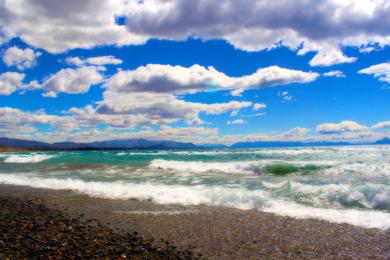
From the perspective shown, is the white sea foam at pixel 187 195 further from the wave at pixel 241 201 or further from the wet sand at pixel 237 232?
the wet sand at pixel 237 232

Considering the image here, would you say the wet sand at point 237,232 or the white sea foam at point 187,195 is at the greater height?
the white sea foam at point 187,195

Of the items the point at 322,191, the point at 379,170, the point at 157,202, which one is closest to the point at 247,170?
the point at 379,170

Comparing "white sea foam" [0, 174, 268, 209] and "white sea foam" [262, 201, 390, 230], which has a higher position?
"white sea foam" [0, 174, 268, 209]

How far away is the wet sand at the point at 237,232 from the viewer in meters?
6.05

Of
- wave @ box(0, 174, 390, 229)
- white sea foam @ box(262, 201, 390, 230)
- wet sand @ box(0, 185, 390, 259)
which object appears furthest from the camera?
wave @ box(0, 174, 390, 229)

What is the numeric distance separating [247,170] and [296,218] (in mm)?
15804

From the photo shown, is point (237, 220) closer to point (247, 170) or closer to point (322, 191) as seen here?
point (322, 191)

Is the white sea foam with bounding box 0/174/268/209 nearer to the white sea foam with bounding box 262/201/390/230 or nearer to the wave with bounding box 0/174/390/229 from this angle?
the wave with bounding box 0/174/390/229

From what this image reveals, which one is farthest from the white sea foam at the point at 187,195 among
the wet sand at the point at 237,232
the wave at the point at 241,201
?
the wet sand at the point at 237,232

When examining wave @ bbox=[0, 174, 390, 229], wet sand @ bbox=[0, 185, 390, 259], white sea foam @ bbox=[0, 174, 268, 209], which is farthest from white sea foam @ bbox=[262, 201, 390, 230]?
white sea foam @ bbox=[0, 174, 268, 209]

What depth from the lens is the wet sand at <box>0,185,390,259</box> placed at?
6.05 meters

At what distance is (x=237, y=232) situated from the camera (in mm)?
7301

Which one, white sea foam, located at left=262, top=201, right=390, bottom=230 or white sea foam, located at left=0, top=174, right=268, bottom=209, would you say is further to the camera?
white sea foam, located at left=0, top=174, right=268, bottom=209

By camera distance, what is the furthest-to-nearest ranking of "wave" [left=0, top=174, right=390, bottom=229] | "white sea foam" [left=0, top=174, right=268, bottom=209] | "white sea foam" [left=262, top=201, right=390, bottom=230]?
"white sea foam" [left=0, top=174, right=268, bottom=209], "wave" [left=0, top=174, right=390, bottom=229], "white sea foam" [left=262, top=201, right=390, bottom=230]
